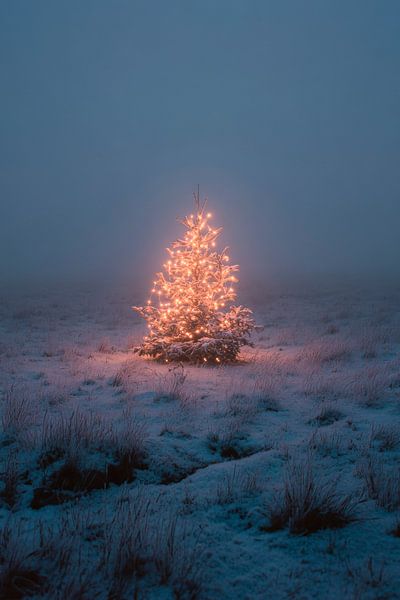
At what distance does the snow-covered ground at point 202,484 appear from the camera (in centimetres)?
241

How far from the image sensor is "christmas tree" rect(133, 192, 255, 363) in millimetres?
8680

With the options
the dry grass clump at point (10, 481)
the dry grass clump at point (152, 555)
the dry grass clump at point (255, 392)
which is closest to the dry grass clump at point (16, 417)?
the dry grass clump at point (10, 481)

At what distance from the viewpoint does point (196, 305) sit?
879 cm

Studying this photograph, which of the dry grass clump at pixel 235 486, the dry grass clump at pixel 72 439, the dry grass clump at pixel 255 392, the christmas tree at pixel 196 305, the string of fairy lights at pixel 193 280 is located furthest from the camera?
the string of fairy lights at pixel 193 280

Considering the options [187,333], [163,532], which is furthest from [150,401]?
[163,532]

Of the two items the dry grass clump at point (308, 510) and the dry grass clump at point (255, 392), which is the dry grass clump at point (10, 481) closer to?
the dry grass clump at point (308, 510)

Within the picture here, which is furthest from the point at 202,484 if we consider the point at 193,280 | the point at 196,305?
the point at 193,280

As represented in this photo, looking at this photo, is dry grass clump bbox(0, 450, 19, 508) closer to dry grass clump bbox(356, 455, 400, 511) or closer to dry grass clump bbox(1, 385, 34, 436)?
dry grass clump bbox(1, 385, 34, 436)

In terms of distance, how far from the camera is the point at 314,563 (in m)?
2.58

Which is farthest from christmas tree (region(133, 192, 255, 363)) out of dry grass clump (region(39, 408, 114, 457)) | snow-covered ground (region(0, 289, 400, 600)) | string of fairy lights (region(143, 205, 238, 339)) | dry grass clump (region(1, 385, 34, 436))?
dry grass clump (region(39, 408, 114, 457))

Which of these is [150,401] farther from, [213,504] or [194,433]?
[213,504]

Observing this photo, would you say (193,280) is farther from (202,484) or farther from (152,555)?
(152,555)

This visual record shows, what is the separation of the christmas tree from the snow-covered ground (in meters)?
0.81

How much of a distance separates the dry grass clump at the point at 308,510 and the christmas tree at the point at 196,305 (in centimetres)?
551
